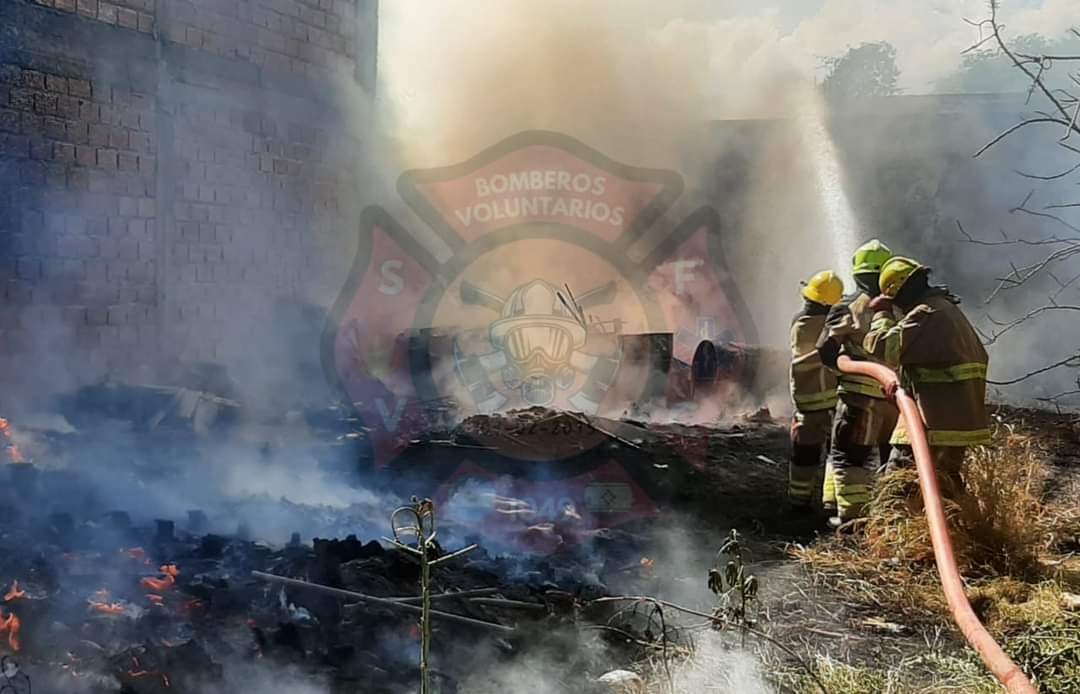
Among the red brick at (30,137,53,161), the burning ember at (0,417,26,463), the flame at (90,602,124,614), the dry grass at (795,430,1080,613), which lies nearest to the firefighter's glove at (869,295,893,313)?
the dry grass at (795,430,1080,613)

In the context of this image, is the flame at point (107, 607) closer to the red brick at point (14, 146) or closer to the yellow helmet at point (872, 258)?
the red brick at point (14, 146)

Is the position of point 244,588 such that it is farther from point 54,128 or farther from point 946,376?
point 54,128

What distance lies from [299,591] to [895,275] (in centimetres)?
392

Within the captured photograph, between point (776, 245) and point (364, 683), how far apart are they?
12.7 meters

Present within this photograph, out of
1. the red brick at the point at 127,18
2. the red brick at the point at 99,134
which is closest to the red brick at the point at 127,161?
the red brick at the point at 99,134

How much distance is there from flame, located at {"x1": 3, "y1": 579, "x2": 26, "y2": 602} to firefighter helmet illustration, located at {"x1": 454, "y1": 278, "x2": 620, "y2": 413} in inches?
230

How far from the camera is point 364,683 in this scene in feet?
11.5

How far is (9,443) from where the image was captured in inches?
221

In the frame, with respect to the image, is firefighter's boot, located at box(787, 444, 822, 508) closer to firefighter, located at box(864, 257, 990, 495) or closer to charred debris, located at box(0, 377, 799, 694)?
charred debris, located at box(0, 377, 799, 694)

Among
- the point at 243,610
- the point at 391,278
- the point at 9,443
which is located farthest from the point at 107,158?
the point at 243,610

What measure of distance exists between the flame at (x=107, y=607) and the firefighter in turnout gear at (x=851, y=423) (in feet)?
13.9

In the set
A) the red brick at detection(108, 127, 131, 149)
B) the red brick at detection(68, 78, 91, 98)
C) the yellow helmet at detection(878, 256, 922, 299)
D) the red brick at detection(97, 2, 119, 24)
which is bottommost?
the yellow helmet at detection(878, 256, 922, 299)

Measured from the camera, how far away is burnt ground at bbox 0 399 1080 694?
3.55m

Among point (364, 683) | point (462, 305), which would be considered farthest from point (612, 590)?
point (462, 305)
